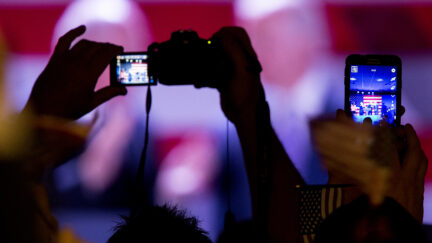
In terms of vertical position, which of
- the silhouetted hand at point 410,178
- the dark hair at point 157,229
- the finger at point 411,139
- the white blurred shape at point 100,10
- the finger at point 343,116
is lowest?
the dark hair at point 157,229

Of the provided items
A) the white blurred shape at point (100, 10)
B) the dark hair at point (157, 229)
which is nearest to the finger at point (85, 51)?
the white blurred shape at point (100, 10)

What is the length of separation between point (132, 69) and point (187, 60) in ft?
0.38

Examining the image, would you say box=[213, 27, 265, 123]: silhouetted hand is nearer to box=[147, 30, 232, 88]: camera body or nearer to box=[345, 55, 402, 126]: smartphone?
box=[147, 30, 232, 88]: camera body

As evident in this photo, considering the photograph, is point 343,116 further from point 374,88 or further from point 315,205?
point 315,205

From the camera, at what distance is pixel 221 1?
981mm

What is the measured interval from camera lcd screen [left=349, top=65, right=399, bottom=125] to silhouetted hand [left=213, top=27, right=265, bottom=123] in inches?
8.3

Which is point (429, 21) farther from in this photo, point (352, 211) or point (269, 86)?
point (352, 211)

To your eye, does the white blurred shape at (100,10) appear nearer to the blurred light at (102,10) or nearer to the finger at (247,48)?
the blurred light at (102,10)

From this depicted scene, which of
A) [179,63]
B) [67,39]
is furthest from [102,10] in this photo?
[179,63]

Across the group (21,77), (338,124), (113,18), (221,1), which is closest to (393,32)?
(338,124)

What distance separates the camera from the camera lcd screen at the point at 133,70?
31.5 inches

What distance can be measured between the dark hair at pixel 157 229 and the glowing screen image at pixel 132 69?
257 mm

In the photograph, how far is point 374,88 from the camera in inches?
34.3

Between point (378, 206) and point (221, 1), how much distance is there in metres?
0.69
